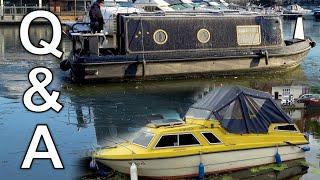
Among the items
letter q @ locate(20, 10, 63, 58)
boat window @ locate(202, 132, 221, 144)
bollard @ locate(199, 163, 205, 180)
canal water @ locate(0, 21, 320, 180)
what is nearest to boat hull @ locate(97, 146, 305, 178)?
bollard @ locate(199, 163, 205, 180)

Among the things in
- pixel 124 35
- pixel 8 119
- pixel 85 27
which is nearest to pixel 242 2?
pixel 85 27

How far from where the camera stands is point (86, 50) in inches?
961

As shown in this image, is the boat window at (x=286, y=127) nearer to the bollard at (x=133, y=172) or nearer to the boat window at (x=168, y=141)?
the boat window at (x=168, y=141)

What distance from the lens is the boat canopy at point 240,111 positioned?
1317 centimetres

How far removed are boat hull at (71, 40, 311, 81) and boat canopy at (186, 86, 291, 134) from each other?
34.2 ft

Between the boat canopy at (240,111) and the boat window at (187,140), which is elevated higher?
the boat canopy at (240,111)

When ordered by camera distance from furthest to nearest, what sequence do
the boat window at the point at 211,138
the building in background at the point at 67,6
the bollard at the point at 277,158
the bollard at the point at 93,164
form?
the building in background at the point at 67,6 < the bollard at the point at 277,158 < the bollard at the point at 93,164 < the boat window at the point at 211,138

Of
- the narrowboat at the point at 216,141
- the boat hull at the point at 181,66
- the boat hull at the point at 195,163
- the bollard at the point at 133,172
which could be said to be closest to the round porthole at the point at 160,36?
the boat hull at the point at 181,66

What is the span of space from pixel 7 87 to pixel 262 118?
45.2 feet

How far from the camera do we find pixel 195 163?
12.2 m

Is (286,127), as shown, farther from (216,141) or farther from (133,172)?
(133,172)

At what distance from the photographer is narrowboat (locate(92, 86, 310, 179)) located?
39.5ft

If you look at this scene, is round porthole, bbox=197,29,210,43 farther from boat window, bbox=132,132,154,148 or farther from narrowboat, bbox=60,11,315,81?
boat window, bbox=132,132,154,148

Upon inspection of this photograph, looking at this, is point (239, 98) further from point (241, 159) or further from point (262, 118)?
point (241, 159)
